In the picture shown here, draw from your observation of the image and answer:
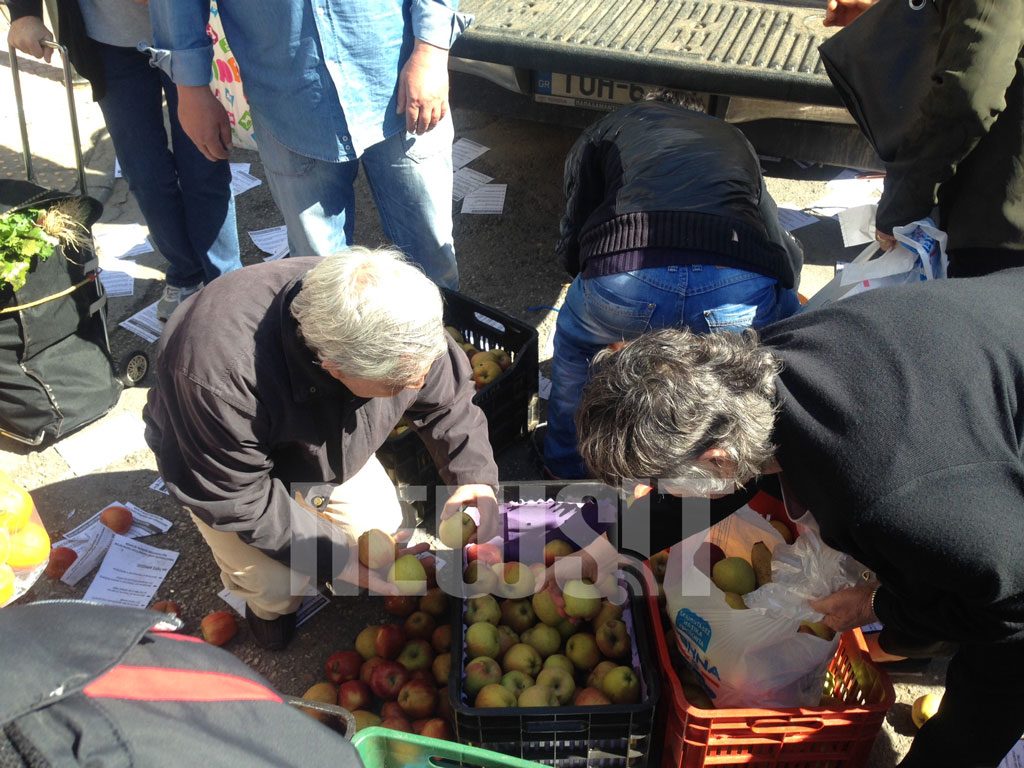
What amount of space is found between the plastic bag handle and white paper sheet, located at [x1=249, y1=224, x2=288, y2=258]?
3360mm

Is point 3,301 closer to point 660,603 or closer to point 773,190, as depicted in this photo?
point 660,603

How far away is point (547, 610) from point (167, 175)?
231cm

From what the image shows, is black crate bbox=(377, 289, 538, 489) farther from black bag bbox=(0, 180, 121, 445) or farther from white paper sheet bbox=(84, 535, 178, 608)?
black bag bbox=(0, 180, 121, 445)

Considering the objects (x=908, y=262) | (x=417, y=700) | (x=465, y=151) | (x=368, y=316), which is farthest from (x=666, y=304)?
(x=465, y=151)

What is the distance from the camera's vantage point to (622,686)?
2.28 m

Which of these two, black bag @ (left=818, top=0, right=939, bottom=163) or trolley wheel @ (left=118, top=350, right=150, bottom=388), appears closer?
black bag @ (left=818, top=0, right=939, bottom=163)

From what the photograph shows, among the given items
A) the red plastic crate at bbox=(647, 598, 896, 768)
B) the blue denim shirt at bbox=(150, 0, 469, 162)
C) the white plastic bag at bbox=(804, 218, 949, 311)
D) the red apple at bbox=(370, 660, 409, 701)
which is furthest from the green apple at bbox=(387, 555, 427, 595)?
the white plastic bag at bbox=(804, 218, 949, 311)

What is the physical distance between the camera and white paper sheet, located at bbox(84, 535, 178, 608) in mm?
2939

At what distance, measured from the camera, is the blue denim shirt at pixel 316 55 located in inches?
99.3

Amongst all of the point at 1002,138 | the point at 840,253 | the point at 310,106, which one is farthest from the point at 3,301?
the point at 840,253

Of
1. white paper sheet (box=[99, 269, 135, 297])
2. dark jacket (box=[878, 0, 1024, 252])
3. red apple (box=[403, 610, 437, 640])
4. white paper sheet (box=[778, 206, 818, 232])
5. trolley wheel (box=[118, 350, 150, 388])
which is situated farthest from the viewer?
white paper sheet (box=[778, 206, 818, 232])

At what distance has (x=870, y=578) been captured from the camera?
7.17 feet

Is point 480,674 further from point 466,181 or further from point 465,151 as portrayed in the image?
point 465,151

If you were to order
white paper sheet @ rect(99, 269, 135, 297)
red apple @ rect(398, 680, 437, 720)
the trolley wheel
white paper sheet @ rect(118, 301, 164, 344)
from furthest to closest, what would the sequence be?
white paper sheet @ rect(99, 269, 135, 297) < white paper sheet @ rect(118, 301, 164, 344) < the trolley wheel < red apple @ rect(398, 680, 437, 720)
